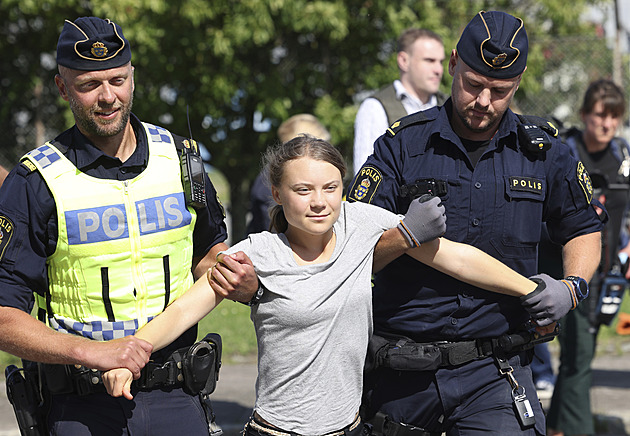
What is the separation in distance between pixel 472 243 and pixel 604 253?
7.53 ft

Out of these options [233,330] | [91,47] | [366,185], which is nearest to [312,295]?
[366,185]

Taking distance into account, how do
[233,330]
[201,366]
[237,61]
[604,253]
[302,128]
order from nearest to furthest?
[201,366], [604,253], [302,128], [233,330], [237,61]

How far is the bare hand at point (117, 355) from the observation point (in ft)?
8.84

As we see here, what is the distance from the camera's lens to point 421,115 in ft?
11.3

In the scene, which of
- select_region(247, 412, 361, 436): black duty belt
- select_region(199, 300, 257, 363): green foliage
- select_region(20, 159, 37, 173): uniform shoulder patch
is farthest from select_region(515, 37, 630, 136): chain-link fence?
select_region(20, 159, 37, 173): uniform shoulder patch

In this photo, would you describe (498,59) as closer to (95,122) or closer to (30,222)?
(95,122)

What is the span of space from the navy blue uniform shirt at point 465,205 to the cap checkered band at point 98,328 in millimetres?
990

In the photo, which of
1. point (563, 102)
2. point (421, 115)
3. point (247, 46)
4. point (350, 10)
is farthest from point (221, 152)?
point (421, 115)

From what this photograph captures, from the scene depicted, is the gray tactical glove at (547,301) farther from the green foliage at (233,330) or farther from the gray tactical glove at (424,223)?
the green foliage at (233,330)

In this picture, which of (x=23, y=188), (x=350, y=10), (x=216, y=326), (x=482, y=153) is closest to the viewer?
(x=23, y=188)

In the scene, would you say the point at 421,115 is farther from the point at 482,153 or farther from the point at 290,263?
the point at 290,263

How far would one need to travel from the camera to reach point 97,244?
2.96 meters

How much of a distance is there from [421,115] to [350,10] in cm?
977

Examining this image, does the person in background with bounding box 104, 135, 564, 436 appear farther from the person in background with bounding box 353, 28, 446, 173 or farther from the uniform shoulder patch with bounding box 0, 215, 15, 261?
the person in background with bounding box 353, 28, 446, 173
